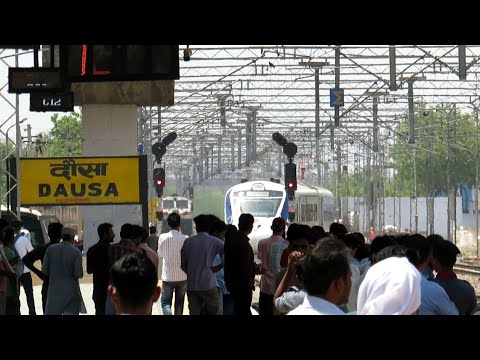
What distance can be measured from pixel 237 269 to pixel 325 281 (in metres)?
9.09

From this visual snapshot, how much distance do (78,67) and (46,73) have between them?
0.38 m

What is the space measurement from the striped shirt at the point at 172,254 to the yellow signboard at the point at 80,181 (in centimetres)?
366

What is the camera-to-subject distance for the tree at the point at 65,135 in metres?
80.4

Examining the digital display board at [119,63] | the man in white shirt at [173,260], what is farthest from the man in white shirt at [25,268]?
the digital display board at [119,63]

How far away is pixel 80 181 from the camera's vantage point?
799 inches

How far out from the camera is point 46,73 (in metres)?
14.9

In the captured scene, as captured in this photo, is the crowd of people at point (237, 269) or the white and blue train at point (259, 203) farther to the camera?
the white and blue train at point (259, 203)

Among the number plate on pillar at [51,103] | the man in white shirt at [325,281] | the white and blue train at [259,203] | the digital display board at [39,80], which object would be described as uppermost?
the digital display board at [39,80]

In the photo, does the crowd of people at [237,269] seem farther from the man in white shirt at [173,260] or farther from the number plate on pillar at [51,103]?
the number plate on pillar at [51,103]

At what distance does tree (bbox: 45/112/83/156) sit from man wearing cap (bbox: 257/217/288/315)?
6379cm

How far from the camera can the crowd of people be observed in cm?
769
